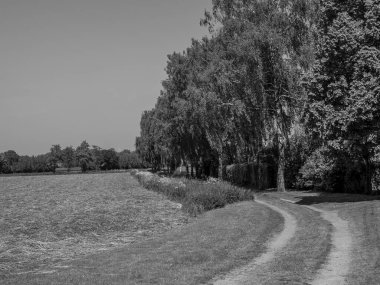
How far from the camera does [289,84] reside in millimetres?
34625

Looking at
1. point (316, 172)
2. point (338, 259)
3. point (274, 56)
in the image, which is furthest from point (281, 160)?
point (338, 259)

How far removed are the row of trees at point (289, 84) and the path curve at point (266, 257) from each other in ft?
22.8

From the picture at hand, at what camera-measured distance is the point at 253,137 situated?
40938mm

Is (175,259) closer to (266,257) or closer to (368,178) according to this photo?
(266,257)

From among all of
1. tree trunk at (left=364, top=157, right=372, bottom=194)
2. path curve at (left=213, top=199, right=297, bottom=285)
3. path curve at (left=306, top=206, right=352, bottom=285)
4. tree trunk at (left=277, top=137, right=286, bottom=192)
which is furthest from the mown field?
tree trunk at (left=364, top=157, right=372, bottom=194)

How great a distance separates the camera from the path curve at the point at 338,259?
35.5ft

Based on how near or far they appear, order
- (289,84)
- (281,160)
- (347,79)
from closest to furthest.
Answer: (347,79) → (289,84) → (281,160)

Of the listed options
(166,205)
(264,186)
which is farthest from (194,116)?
(166,205)

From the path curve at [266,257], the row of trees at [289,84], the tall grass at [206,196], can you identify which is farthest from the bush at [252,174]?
the path curve at [266,257]

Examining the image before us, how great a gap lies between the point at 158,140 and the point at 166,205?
117 ft

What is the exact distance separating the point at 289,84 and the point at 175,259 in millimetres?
24103

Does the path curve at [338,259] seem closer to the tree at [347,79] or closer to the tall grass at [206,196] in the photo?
the tree at [347,79]

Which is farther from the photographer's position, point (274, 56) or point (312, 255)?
point (274, 56)

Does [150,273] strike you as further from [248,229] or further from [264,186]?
[264,186]
